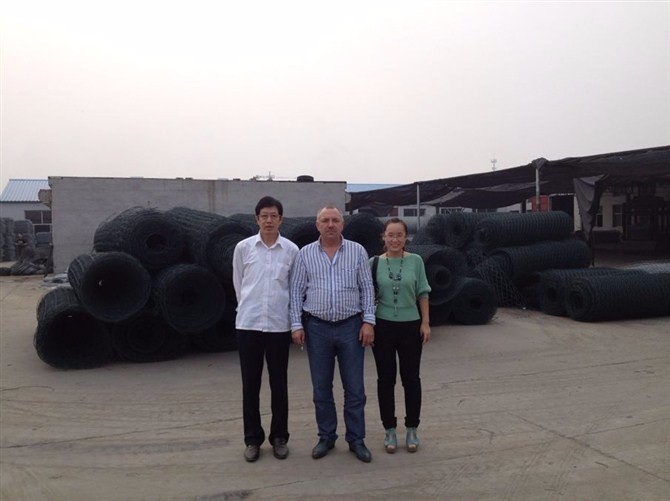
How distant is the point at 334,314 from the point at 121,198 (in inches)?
540

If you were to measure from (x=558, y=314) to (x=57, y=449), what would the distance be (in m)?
8.35

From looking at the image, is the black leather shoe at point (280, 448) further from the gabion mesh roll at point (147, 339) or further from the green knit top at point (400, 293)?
the gabion mesh roll at point (147, 339)

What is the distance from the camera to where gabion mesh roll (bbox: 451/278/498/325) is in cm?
945

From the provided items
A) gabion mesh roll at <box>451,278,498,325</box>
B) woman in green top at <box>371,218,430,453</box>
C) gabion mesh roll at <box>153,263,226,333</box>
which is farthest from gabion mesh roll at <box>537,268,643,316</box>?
woman in green top at <box>371,218,430,453</box>

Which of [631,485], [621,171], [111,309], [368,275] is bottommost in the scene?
[631,485]

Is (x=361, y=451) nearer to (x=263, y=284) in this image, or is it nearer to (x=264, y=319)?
(x=264, y=319)

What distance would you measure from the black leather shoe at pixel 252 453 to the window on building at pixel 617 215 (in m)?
27.6

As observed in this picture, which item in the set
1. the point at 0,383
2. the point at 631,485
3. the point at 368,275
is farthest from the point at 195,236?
the point at 631,485

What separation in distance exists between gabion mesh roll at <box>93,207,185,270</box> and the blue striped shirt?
3.70 m

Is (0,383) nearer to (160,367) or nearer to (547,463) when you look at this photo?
(160,367)

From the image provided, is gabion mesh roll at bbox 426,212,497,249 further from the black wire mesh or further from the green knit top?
the green knit top

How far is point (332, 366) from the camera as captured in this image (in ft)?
13.1

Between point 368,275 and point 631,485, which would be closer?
point 631,485

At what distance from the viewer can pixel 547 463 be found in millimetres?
3916
